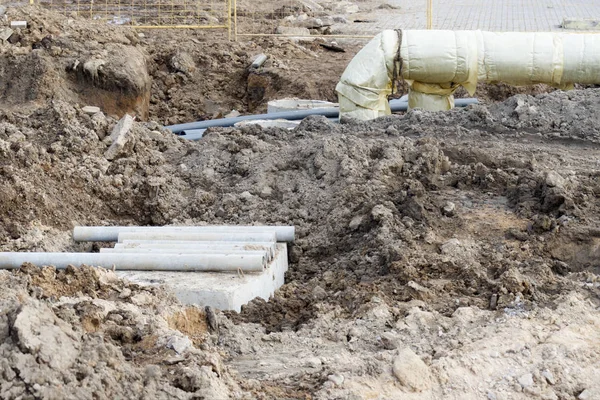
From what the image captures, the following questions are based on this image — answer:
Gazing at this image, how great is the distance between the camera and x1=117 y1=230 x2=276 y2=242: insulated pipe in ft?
20.8

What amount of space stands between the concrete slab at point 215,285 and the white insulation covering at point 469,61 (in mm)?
4552

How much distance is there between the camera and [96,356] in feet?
11.7

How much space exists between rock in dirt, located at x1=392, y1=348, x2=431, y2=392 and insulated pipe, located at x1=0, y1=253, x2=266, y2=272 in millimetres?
1895

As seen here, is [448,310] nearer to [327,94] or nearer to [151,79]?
[327,94]

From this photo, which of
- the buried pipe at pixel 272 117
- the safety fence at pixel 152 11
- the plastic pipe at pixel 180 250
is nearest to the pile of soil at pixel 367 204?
the plastic pipe at pixel 180 250

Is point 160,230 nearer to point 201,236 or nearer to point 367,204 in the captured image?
point 201,236

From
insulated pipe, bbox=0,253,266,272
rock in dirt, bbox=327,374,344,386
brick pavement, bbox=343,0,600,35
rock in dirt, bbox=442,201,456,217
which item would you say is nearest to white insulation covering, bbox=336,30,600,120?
rock in dirt, bbox=442,201,456,217

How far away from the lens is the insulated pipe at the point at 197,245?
6.07m

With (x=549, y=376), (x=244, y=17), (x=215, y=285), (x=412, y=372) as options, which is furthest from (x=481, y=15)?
(x=412, y=372)

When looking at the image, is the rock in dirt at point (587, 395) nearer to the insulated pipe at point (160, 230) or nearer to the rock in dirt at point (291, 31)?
the insulated pipe at point (160, 230)

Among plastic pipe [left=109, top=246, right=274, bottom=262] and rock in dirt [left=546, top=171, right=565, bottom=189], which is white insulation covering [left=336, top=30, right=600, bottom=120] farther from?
plastic pipe [left=109, top=246, right=274, bottom=262]

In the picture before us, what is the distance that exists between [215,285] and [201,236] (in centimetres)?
90

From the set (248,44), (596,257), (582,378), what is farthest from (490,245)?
(248,44)

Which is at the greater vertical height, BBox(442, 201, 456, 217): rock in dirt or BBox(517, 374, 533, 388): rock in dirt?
BBox(517, 374, 533, 388): rock in dirt
